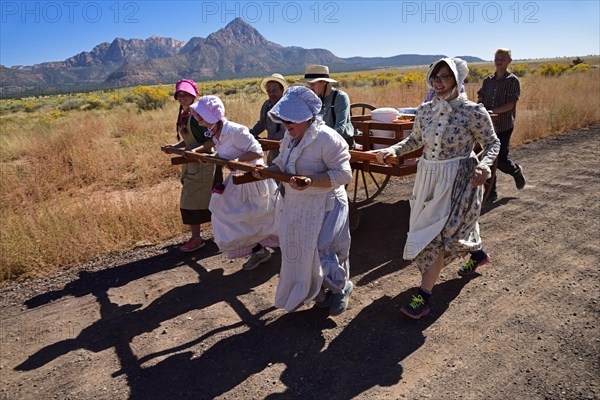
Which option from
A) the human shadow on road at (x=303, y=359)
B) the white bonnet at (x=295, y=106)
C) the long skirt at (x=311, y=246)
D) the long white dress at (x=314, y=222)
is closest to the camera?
the human shadow on road at (x=303, y=359)

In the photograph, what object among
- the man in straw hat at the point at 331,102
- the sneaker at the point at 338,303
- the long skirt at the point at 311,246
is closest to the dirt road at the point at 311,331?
the sneaker at the point at 338,303

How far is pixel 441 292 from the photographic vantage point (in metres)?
3.94

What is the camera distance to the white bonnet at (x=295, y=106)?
302cm

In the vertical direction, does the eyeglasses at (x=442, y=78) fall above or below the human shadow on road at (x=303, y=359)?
above

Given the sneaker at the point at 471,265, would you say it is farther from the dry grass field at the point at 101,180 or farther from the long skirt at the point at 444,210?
the dry grass field at the point at 101,180

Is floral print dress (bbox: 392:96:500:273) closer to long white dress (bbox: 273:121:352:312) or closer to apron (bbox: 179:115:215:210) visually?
long white dress (bbox: 273:121:352:312)

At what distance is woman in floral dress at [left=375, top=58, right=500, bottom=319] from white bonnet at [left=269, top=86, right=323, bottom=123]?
86 cm

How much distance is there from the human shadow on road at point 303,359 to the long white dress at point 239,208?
3.38 feet

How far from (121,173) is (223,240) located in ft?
17.7

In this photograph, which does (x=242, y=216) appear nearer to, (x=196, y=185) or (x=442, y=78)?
(x=196, y=185)

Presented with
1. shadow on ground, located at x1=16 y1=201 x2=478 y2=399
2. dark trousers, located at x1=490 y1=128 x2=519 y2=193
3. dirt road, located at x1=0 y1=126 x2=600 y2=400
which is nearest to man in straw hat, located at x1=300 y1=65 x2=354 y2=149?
dirt road, located at x1=0 y1=126 x2=600 y2=400

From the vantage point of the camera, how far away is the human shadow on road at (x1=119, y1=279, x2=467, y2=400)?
9.31 feet

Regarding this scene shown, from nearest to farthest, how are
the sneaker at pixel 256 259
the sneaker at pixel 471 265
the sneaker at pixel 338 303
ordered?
the sneaker at pixel 338 303, the sneaker at pixel 471 265, the sneaker at pixel 256 259

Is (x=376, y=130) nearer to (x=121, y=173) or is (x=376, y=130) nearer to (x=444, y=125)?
(x=444, y=125)
